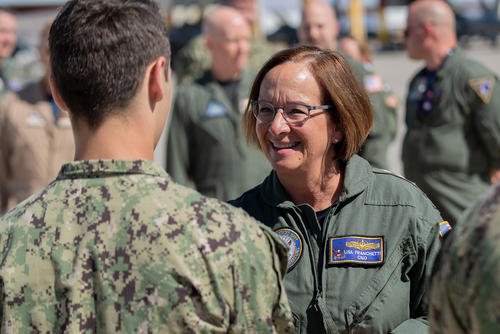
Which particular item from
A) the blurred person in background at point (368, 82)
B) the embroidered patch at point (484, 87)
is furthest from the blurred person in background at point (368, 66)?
the embroidered patch at point (484, 87)

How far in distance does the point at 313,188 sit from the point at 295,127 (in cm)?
22

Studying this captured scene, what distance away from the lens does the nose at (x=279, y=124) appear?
10.6 ft

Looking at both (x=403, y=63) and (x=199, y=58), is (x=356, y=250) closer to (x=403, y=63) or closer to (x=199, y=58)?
(x=199, y=58)

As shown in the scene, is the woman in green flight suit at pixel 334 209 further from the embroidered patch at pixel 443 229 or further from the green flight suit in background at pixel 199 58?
the green flight suit in background at pixel 199 58

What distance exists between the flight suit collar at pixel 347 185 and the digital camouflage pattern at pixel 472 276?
126 cm

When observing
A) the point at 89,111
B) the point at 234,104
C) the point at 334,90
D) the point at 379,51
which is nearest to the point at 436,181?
the point at 234,104

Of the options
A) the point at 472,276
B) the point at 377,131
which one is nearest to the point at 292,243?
the point at 472,276

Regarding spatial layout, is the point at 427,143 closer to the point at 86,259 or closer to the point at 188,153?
the point at 188,153

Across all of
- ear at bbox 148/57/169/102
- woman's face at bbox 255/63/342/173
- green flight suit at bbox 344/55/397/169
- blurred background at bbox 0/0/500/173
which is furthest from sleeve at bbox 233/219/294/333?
blurred background at bbox 0/0/500/173

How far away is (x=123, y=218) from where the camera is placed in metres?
2.17

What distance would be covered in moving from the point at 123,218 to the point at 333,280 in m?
1.08

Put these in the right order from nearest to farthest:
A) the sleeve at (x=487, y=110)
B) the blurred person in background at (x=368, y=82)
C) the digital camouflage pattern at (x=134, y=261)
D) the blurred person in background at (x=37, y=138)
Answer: the digital camouflage pattern at (x=134, y=261), the sleeve at (x=487, y=110), the blurred person in background at (x=37, y=138), the blurred person in background at (x=368, y=82)

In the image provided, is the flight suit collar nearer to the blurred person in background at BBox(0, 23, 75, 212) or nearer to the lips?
the lips

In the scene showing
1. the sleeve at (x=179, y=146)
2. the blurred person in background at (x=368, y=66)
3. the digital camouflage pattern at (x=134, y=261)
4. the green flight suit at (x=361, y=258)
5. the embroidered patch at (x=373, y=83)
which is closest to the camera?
the digital camouflage pattern at (x=134, y=261)
